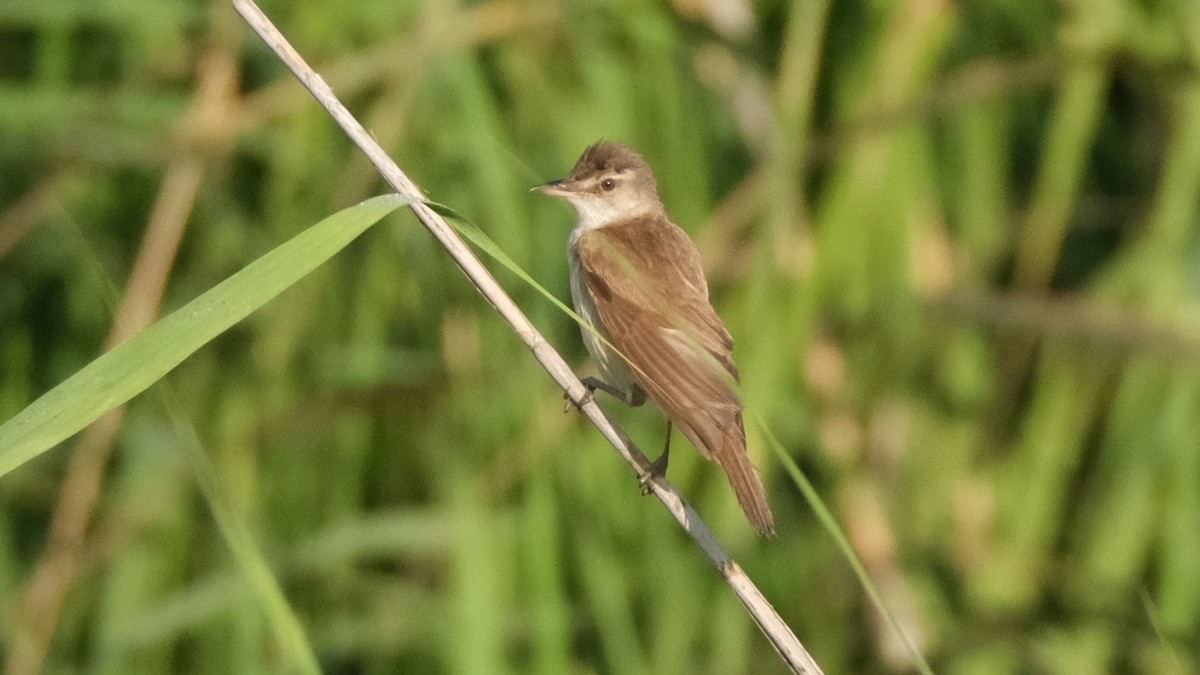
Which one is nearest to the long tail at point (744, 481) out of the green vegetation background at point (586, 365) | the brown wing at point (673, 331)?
the brown wing at point (673, 331)

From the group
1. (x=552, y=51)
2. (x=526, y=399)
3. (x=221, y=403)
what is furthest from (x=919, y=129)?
(x=221, y=403)

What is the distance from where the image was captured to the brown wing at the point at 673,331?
2658mm

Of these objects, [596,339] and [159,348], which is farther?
[596,339]

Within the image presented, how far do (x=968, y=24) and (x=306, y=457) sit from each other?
2.28 metres

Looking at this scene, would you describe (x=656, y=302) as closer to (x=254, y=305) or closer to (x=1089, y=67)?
(x=254, y=305)

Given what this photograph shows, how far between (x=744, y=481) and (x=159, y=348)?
1106 millimetres

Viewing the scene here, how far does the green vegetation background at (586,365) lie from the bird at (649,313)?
0.88 ft

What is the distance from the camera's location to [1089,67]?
380 centimetres

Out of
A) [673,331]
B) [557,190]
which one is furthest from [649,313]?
[557,190]

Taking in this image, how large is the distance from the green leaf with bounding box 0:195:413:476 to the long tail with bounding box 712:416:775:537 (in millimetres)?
856

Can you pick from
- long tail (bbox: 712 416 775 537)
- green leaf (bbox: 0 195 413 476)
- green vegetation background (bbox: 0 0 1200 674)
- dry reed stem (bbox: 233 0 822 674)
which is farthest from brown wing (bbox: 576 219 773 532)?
green leaf (bbox: 0 195 413 476)

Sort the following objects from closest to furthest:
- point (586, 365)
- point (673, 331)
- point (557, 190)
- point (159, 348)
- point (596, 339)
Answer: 1. point (159, 348)
2. point (673, 331)
3. point (596, 339)
4. point (557, 190)
5. point (586, 365)

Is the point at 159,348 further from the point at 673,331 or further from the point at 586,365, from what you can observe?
the point at 586,365

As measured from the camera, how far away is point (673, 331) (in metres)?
2.99
